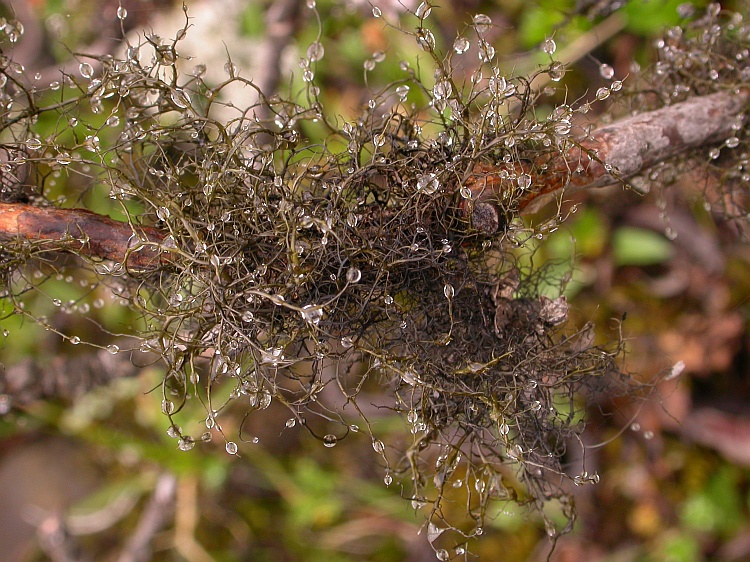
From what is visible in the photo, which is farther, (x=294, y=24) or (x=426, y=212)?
(x=294, y=24)

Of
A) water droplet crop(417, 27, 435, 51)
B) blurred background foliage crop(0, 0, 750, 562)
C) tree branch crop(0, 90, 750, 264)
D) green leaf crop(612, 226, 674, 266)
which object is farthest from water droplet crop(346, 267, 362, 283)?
green leaf crop(612, 226, 674, 266)

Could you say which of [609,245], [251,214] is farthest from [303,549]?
[251,214]

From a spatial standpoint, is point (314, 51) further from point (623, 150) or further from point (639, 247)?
point (639, 247)

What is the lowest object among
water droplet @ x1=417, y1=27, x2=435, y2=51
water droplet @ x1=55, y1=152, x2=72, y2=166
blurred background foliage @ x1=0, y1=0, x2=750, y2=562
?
blurred background foliage @ x1=0, y1=0, x2=750, y2=562

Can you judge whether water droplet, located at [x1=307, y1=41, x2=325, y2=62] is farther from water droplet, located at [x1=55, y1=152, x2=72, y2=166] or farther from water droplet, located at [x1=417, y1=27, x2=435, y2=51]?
water droplet, located at [x1=55, y1=152, x2=72, y2=166]

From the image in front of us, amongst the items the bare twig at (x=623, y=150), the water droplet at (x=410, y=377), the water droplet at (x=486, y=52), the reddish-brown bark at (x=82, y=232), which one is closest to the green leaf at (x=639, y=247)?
the bare twig at (x=623, y=150)

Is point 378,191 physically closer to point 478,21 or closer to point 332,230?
point 332,230

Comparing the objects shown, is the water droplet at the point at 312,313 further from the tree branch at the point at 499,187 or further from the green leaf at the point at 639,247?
the green leaf at the point at 639,247
